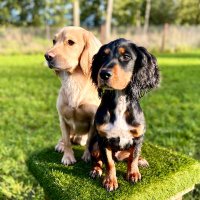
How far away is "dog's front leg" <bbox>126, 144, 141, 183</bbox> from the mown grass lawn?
4.75 ft

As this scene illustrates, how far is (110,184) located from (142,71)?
2.62 ft

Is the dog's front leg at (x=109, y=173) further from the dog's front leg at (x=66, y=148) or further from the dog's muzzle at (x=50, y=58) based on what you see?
the dog's muzzle at (x=50, y=58)

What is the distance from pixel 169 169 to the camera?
2.72m

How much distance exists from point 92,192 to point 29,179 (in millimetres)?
1984

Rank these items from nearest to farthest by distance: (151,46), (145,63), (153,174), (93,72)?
(145,63) < (93,72) < (153,174) < (151,46)

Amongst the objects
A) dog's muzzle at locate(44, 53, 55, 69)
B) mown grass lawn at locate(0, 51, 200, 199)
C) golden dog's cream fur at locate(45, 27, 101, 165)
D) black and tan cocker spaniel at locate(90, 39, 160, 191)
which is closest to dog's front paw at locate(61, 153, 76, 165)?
golden dog's cream fur at locate(45, 27, 101, 165)

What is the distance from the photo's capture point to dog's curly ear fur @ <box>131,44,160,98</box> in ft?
7.56

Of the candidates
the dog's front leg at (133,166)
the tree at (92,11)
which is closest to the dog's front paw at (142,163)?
the dog's front leg at (133,166)

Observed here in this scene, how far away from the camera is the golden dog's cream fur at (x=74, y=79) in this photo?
265 centimetres

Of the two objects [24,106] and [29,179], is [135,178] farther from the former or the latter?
[24,106]

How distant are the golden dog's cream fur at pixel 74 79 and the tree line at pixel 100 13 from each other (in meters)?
35.3

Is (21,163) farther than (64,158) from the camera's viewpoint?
Yes

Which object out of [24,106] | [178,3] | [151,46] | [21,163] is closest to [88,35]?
[21,163]

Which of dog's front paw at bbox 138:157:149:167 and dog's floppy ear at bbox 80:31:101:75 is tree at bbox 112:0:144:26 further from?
dog's front paw at bbox 138:157:149:167
